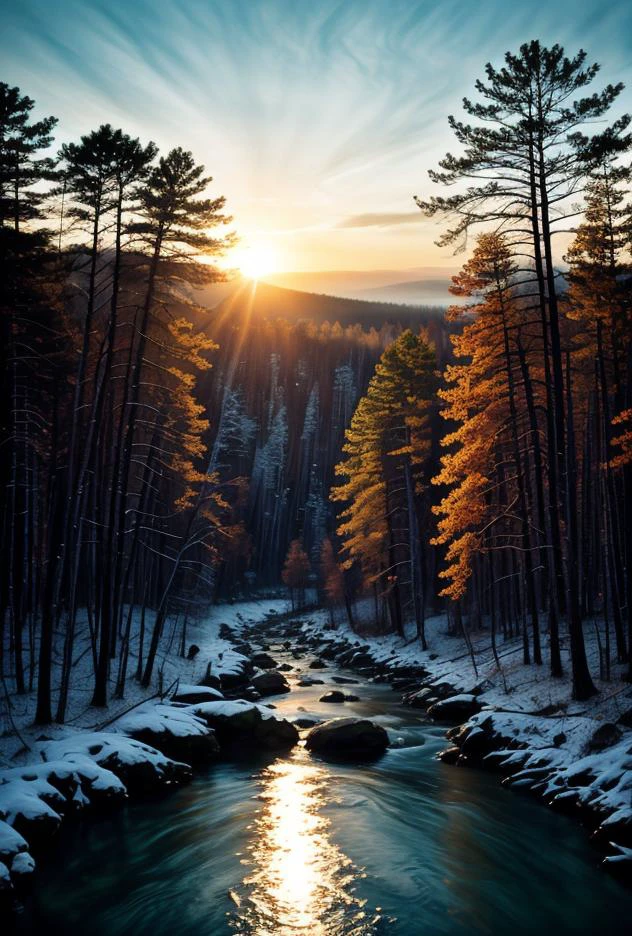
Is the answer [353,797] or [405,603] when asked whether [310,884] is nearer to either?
[353,797]

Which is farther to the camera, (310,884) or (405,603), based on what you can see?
(405,603)

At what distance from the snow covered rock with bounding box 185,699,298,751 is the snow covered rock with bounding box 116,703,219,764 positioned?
1.01 meters

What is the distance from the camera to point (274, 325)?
364 feet

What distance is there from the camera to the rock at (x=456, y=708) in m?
18.7

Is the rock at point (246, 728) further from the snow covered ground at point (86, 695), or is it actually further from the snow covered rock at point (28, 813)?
the snow covered rock at point (28, 813)

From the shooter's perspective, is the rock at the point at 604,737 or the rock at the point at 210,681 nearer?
the rock at the point at 604,737

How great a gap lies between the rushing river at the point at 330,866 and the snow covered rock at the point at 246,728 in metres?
3.10

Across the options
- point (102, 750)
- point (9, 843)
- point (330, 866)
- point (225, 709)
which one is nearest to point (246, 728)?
point (225, 709)

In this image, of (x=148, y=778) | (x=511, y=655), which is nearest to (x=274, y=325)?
(x=511, y=655)

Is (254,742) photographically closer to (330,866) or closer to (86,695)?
(86,695)

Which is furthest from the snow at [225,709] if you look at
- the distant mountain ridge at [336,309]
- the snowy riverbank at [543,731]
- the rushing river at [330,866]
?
the distant mountain ridge at [336,309]

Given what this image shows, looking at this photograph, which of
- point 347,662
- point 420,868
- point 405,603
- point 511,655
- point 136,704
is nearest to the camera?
point 420,868

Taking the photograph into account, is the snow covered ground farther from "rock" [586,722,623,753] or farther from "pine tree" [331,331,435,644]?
"rock" [586,722,623,753]

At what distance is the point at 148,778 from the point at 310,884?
5.75 m
